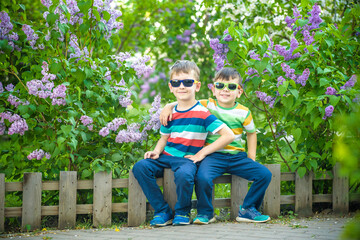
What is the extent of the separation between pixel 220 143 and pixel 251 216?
2.48ft

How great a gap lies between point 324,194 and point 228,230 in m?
1.32

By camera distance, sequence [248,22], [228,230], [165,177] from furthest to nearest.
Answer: [248,22] → [165,177] → [228,230]

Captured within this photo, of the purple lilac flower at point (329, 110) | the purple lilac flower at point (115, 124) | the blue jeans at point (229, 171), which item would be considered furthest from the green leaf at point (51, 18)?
the purple lilac flower at point (329, 110)

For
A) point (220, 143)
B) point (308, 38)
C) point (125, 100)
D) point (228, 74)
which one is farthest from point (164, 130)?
point (308, 38)

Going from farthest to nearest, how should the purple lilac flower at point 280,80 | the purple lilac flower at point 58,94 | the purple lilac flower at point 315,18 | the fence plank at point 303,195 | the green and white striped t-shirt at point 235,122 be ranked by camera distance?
the fence plank at point 303,195, the purple lilac flower at point 315,18, the green and white striped t-shirt at point 235,122, the purple lilac flower at point 280,80, the purple lilac flower at point 58,94

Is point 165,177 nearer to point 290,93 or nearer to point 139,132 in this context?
point 139,132

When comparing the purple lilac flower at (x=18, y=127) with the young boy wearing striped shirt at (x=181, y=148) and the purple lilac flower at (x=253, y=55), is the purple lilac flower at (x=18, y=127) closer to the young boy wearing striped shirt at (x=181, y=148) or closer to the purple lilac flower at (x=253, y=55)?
the young boy wearing striped shirt at (x=181, y=148)

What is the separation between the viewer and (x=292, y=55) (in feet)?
13.2

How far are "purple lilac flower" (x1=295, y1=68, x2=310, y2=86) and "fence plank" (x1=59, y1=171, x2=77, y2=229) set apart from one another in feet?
7.36

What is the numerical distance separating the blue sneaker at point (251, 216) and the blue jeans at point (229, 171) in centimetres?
4

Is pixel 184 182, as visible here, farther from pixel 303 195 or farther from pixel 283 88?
pixel 303 195

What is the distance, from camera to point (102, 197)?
382 centimetres

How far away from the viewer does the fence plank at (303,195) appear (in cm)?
420

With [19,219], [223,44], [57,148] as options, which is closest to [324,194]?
[223,44]
